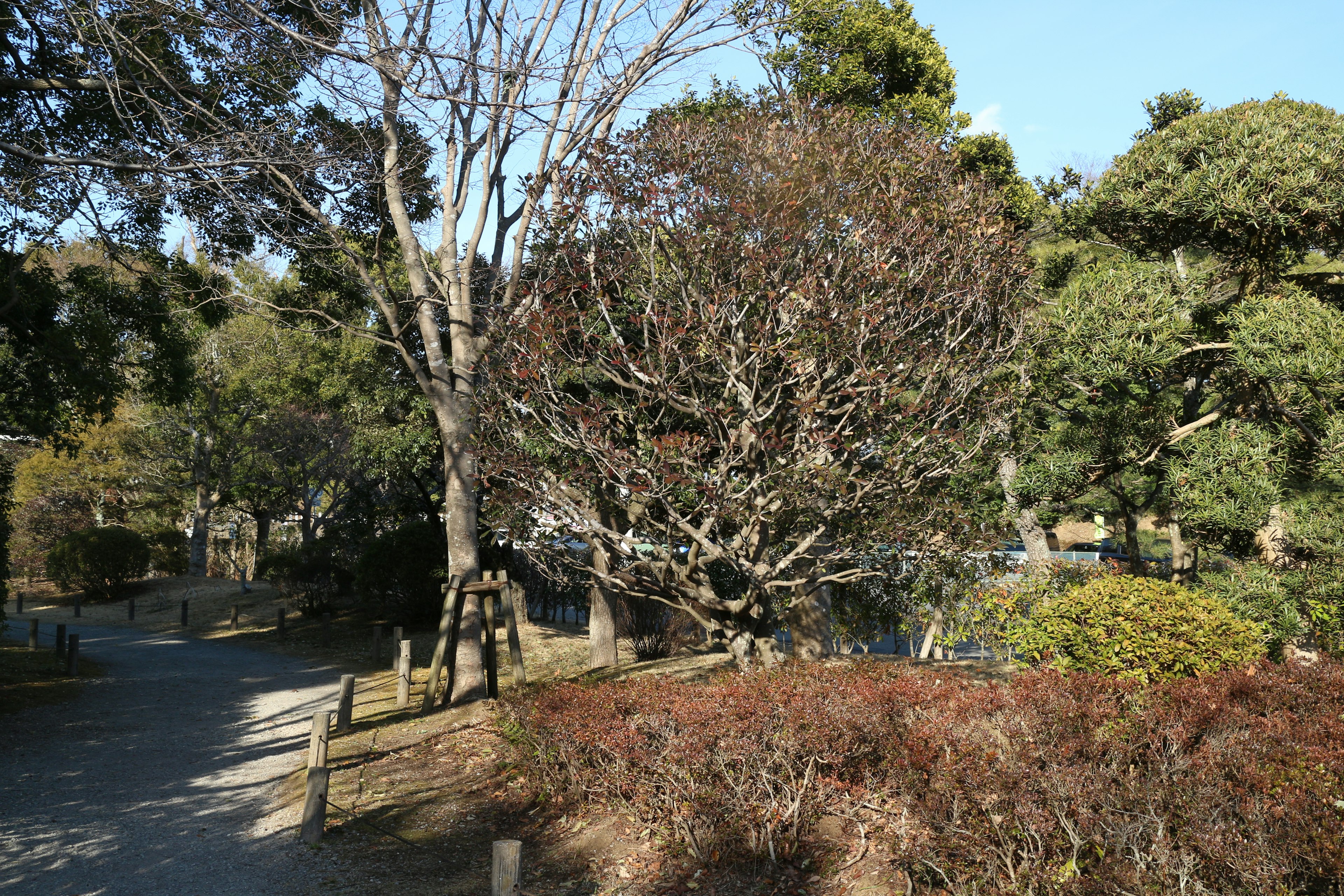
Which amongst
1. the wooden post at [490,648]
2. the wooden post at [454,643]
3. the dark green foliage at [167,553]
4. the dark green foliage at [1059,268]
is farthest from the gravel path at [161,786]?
the dark green foliage at [167,553]

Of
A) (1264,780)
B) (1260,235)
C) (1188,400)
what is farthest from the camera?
(1188,400)

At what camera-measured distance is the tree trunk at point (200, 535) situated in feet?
94.3

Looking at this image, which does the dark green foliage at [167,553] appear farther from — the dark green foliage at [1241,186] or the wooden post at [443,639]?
the dark green foliage at [1241,186]

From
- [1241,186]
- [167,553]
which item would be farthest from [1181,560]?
[167,553]

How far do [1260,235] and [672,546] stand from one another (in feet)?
21.5

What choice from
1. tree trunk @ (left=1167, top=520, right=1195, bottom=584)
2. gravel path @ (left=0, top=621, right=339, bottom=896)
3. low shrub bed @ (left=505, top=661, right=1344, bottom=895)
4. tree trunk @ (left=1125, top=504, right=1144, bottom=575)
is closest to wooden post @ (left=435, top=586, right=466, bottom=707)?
gravel path @ (left=0, top=621, right=339, bottom=896)

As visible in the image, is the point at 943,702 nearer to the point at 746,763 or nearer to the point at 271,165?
the point at 746,763

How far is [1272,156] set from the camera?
25.9ft

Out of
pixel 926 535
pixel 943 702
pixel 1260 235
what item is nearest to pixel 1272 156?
pixel 1260 235

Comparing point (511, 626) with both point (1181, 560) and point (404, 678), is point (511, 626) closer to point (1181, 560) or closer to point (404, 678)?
point (404, 678)

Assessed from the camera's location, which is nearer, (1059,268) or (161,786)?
(161,786)

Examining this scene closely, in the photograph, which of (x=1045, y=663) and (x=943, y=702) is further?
(x=1045, y=663)

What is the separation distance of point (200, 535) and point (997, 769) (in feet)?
101

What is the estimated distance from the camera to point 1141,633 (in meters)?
7.04
